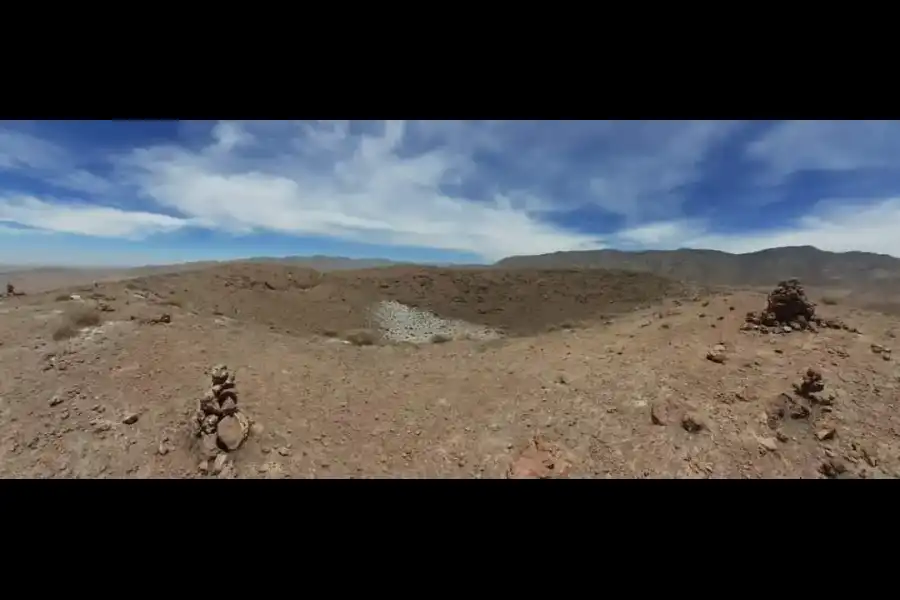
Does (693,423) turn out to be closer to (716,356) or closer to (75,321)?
(716,356)

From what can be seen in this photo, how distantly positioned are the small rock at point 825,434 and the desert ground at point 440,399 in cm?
2

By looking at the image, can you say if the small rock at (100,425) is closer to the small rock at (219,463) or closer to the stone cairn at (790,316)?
the small rock at (219,463)

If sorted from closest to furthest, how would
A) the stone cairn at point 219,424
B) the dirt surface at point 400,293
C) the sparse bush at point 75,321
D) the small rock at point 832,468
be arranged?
the small rock at point 832,468
the stone cairn at point 219,424
the sparse bush at point 75,321
the dirt surface at point 400,293

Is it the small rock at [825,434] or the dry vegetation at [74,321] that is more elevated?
the dry vegetation at [74,321]

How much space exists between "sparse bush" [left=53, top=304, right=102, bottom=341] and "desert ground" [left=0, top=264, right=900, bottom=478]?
0.04 metres

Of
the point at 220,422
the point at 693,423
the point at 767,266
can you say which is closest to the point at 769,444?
the point at 693,423

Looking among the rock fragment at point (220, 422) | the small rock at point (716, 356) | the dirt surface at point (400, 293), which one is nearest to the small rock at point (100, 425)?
the rock fragment at point (220, 422)

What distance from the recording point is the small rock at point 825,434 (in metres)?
3.90

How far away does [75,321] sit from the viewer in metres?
6.09

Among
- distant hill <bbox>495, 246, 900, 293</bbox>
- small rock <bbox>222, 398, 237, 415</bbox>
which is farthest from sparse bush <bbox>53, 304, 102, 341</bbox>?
distant hill <bbox>495, 246, 900, 293</bbox>

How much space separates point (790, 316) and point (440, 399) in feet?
17.6
